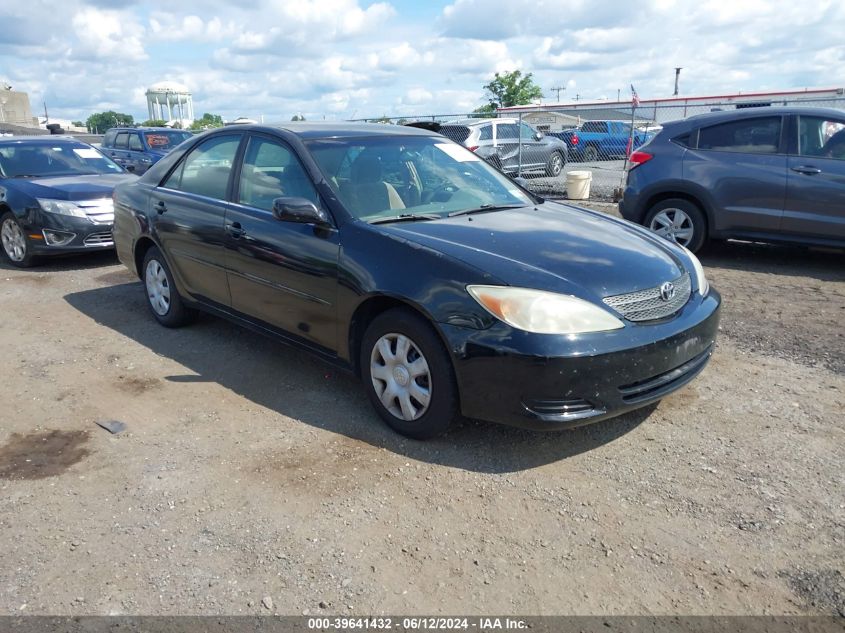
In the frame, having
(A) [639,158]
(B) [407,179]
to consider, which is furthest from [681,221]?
(B) [407,179]

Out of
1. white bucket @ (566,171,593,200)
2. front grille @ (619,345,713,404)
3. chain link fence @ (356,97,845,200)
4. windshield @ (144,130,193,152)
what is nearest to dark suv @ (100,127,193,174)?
windshield @ (144,130,193,152)

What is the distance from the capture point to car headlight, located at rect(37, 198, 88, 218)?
312 inches

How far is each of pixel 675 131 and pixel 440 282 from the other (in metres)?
5.74

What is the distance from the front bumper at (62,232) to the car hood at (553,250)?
5528 millimetres

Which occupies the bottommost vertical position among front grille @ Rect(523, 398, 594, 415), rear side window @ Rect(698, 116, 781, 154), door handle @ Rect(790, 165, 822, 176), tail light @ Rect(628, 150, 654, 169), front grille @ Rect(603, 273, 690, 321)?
front grille @ Rect(523, 398, 594, 415)

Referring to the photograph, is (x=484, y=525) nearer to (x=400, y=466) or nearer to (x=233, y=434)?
(x=400, y=466)

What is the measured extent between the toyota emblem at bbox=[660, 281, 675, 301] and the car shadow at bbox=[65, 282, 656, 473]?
2.53 feet

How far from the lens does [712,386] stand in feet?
14.3

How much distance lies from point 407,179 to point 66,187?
571cm

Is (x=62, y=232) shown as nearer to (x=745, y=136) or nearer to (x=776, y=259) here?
(x=745, y=136)

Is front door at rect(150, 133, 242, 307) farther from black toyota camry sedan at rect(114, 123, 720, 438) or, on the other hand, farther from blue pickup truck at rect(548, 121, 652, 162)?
blue pickup truck at rect(548, 121, 652, 162)

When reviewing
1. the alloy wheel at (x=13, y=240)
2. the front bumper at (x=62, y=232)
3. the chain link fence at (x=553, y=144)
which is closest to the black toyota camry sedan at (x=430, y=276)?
the front bumper at (x=62, y=232)

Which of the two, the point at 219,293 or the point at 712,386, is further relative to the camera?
the point at 219,293

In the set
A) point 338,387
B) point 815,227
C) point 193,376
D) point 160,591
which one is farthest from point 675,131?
point 160,591
